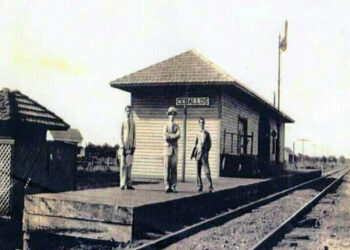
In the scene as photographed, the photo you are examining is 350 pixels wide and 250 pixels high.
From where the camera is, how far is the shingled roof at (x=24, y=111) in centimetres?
1161

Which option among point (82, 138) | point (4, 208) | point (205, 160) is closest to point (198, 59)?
point (205, 160)

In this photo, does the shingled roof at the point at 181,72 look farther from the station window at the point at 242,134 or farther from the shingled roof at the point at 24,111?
the shingled roof at the point at 24,111

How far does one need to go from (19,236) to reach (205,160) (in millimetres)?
4352

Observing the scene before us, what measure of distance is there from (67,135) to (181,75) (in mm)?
60051

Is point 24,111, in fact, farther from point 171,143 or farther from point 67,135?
point 67,135

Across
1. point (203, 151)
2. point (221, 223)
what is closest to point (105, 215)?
point (221, 223)

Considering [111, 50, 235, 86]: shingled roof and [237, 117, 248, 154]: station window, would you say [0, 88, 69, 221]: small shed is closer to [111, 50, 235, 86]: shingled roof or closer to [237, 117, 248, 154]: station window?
[111, 50, 235, 86]: shingled roof

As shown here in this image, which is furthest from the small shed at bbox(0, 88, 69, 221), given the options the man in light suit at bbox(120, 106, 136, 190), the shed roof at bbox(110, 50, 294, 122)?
the shed roof at bbox(110, 50, 294, 122)

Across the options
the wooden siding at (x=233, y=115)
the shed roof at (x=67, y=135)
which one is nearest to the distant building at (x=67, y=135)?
the shed roof at (x=67, y=135)

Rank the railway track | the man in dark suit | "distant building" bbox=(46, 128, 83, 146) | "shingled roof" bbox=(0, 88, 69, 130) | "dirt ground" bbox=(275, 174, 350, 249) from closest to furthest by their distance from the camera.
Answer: the railway track, "dirt ground" bbox=(275, 174, 350, 249), the man in dark suit, "shingled roof" bbox=(0, 88, 69, 130), "distant building" bbox=(46, 128, 83, 146)

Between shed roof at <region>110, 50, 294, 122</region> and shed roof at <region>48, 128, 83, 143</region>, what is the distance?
168 ft

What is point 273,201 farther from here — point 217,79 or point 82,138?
point 82,138

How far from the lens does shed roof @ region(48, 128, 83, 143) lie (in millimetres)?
69781

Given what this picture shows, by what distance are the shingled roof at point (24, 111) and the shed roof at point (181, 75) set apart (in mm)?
3690
